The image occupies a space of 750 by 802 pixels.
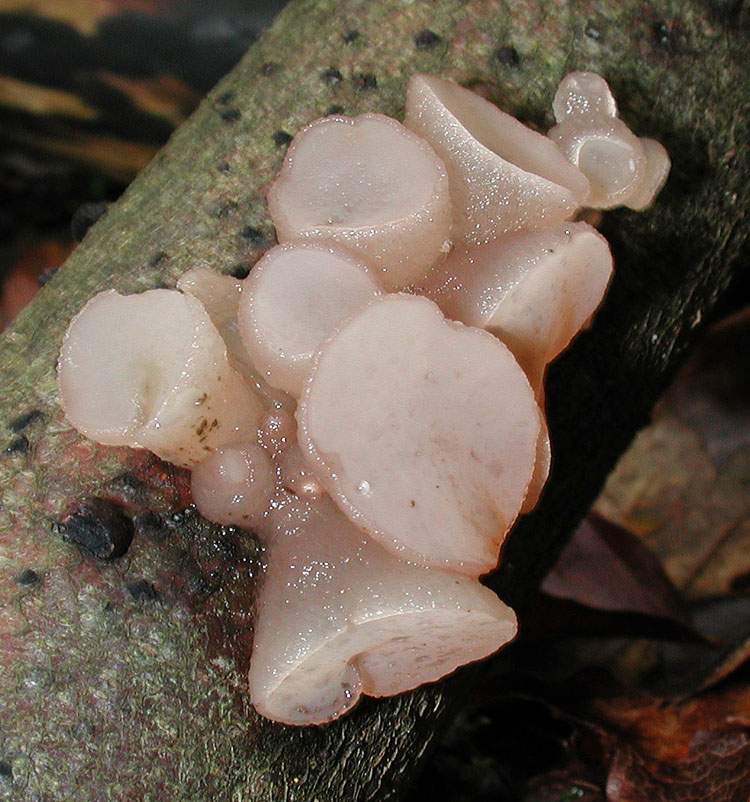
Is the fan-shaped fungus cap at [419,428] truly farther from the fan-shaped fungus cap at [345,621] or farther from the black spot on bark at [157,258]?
the black spot on bark at [157,258]

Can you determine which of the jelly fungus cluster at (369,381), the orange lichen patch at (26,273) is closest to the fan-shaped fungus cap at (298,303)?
the jelly fungus cluster at (369,381)

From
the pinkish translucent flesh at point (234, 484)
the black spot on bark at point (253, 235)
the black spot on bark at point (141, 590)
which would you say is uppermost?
the black spot on bark at point (253, 235)

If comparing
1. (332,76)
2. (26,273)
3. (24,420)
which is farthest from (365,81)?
(26,273)

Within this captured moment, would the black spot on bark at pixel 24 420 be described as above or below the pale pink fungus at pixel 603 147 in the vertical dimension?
below

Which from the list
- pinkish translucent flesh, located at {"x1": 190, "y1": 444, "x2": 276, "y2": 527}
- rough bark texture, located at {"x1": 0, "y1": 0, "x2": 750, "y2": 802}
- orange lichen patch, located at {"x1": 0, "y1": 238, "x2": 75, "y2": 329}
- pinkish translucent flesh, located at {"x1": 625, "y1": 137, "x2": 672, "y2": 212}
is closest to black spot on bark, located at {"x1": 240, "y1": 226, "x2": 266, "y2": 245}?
rough bark texture, located at {"x1": 0, "y1": 0, "x2": 750, "y2": 802}

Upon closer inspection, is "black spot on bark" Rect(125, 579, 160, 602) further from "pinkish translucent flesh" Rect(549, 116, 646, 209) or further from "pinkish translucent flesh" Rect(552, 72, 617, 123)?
"pinkish translucent flesh" Rect(552, 72, 617, 123)

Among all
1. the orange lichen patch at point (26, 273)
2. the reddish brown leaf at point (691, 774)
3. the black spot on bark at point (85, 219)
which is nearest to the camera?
the black spot on bark at point (85, 219)
